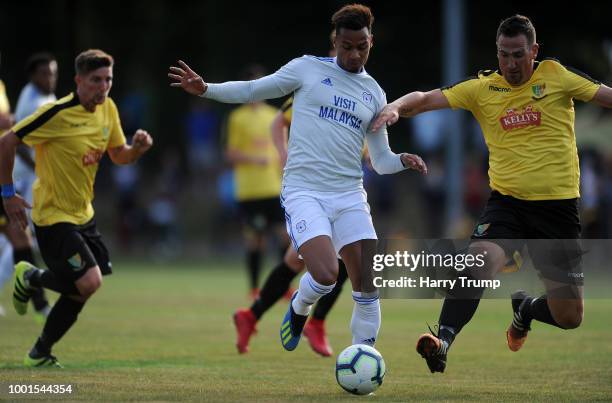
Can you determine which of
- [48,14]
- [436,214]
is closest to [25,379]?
[436,214]

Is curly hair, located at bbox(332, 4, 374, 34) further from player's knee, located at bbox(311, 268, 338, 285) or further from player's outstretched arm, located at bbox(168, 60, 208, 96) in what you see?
player's knee, located at bbox(311, 268, 338, 285)

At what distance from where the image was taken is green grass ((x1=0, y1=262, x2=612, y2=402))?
750 cm

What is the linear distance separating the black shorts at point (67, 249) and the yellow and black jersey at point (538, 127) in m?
2.92

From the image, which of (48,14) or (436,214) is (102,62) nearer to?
(436,214)

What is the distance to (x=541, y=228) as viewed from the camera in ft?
26.3

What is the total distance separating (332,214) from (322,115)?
0.67 metres

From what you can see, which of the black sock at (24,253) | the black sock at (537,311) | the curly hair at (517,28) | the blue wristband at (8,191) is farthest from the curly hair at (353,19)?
the black sock at (24,253)

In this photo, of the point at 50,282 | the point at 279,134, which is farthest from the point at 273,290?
the point at 50,282

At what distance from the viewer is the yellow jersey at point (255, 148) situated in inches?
595

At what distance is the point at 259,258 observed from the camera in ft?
48.7

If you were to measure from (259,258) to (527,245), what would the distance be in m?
7.14

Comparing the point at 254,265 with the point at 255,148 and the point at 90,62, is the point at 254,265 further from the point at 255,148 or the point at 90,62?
the point at 90,62

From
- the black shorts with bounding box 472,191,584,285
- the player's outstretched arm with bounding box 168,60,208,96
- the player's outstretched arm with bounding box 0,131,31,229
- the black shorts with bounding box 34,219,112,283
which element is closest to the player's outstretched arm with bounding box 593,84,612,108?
the black shorts with bounding box 472,191,584,285

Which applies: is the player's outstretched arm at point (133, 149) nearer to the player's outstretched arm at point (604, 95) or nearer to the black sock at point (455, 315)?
the black sock at point (455, 315)
